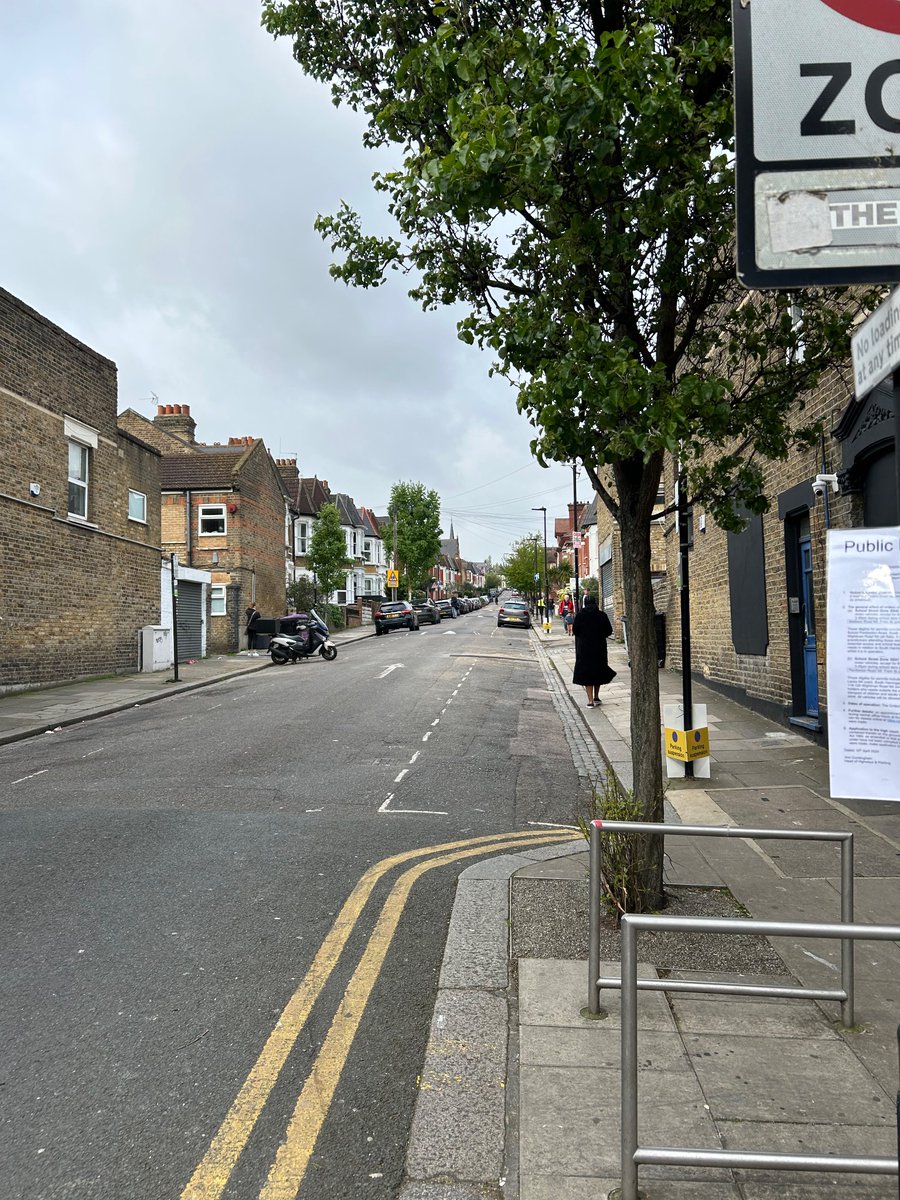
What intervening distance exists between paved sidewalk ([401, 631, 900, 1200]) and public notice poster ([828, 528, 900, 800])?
1.41 m

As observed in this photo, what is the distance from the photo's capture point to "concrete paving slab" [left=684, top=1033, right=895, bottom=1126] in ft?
9.88

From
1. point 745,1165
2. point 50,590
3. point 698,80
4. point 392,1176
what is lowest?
point 392,1176

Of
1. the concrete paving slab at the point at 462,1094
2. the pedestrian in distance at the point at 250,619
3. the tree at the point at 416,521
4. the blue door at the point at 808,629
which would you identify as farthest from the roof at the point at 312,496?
the concrete paving slab at the point at 462,1094

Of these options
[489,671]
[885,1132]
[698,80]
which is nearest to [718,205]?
[698,80]

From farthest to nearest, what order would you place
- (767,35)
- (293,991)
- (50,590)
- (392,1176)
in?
(50,590), (293,991), (392,1176), (767,35)

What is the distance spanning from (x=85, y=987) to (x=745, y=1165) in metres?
3.19

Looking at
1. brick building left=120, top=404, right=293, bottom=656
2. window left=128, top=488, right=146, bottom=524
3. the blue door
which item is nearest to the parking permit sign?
the blue door

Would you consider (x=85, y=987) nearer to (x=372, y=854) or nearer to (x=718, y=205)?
(x=372, y=854)

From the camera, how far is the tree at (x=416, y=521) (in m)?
76.4

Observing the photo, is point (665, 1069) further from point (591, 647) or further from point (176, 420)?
point (176, 420)

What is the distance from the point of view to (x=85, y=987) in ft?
13.7

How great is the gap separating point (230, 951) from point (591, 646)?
35.1ft

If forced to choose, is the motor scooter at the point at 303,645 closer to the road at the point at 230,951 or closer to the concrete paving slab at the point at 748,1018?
the road at the point at 230,951

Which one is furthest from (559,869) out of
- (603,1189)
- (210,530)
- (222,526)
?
(210,530)
